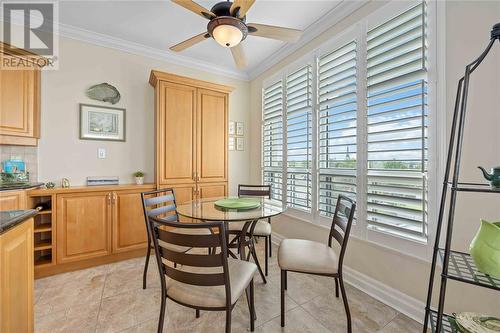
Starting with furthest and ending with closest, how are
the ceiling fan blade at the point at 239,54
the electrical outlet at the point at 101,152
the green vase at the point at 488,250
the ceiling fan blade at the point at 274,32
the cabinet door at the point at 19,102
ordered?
the electrical outlet at the point at 101,152, the cabinet door at the point at 19,102, the ceiling fan blade at the point at 239,54, the ceiling fan blade at the point at 274,32, the green vase at the point at 488,250

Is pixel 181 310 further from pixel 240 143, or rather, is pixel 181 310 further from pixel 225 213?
pixel 240 143

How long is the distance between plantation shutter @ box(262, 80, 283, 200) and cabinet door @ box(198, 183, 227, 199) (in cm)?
75

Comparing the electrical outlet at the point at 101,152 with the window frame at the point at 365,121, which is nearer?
the window frame at the point at 365,121

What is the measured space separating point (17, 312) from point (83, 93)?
256 centimetres

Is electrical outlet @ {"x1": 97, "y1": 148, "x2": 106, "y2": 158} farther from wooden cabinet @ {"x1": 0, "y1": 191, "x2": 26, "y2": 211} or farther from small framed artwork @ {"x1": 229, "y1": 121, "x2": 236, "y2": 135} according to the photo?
small framed artwork @ {"x1": 229, "y1": 121, "x2": 236, "y2": 135}

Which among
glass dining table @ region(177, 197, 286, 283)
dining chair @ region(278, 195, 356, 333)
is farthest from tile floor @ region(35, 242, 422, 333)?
glass dining table @ region(177, 197, 286, 283)

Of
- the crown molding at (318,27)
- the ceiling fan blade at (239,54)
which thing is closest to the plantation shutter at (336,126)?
the crown molding at (318,27)

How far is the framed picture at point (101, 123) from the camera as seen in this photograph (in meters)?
2.74

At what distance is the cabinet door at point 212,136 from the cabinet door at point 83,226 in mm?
1236

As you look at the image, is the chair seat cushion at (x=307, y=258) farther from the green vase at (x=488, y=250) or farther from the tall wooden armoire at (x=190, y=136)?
the tall wooden armoire at (x=190, y=136)

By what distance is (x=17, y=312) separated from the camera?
1.04 metres

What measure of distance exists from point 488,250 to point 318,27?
2.56 metres

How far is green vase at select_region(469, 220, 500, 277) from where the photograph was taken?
2.89 ft

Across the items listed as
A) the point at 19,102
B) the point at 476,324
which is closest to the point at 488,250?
the point at 476,324
